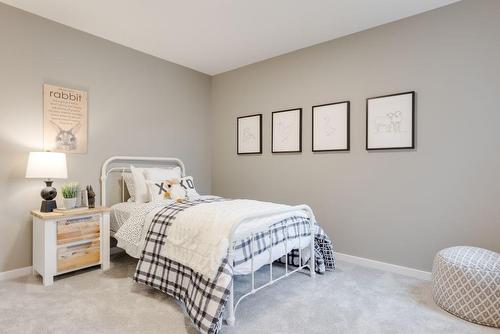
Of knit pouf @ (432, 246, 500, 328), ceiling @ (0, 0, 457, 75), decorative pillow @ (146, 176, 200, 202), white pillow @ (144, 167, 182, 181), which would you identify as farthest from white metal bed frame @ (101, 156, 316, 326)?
ceiling @ (0, 0, 457, 75)

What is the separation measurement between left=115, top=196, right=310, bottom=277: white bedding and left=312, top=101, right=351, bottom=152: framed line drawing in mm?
1038

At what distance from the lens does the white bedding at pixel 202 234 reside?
1.95 metres

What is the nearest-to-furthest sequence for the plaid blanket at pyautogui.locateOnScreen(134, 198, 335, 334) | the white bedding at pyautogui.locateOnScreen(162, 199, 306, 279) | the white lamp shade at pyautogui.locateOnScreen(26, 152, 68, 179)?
the plaid blanket at pyautogui.locateOnScreen(134, 198, 335, 334) < the white bedding at pyautogui.locateOnScreen(162, 199, 306, 279) < the white lamp shade at pyautogui.locateOnScreen(26, 152, 68, 179)

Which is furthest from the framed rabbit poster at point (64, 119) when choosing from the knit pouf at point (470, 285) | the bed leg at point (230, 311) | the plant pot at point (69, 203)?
the knit pouf at point (470, 285)

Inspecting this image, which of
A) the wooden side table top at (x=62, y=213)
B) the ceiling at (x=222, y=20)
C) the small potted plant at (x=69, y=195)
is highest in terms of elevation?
the ceiling at (x=222, y=20)

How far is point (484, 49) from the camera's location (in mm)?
2467

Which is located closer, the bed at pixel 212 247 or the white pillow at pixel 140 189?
the bed at pixel 212 247

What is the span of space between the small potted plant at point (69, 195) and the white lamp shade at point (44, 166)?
0.19 metres

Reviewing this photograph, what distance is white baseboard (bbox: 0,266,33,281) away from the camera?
270 cm

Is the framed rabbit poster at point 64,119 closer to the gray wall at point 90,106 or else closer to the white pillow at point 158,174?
the gray wall at point 90,106

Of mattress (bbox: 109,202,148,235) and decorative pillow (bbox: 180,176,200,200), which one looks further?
decorative pillow (bbox: 180,176,200,200)

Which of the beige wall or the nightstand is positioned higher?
the beige wall

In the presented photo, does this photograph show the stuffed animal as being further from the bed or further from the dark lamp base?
the dark lamp base

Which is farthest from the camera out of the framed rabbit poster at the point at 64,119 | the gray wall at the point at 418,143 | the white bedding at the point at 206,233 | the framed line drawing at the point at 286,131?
the framed line drawing at the point at 286,131
